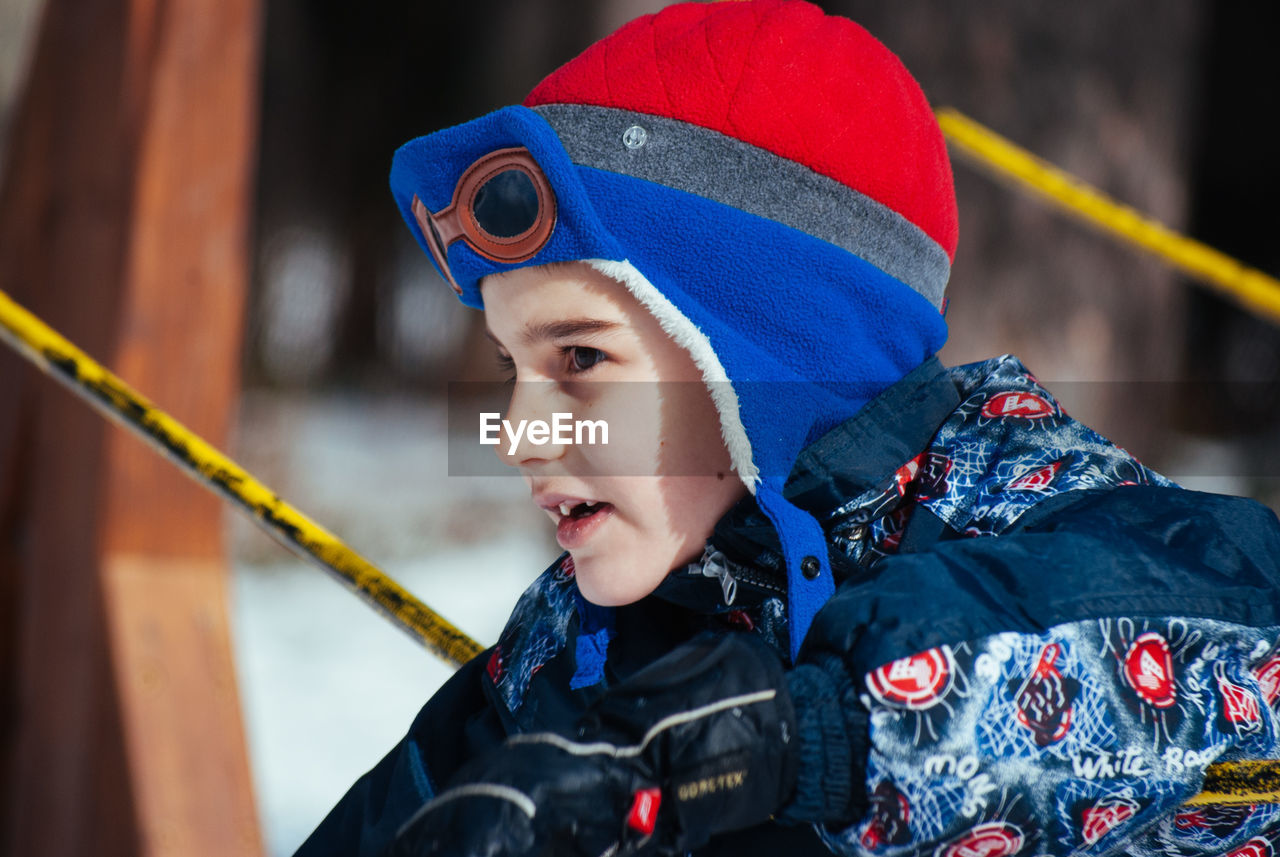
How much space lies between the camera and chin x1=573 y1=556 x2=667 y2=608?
64cm

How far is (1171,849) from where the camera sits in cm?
57

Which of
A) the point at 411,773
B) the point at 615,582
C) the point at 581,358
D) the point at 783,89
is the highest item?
the point at 783,89

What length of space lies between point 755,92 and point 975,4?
1.19m

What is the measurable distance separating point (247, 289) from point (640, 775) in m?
1.80

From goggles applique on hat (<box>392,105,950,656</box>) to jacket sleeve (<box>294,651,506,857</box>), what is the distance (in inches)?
9.8

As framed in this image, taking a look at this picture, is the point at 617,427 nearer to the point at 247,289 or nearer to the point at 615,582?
the point at 615,582

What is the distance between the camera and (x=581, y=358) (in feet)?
2.15

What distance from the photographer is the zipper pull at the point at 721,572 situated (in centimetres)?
63

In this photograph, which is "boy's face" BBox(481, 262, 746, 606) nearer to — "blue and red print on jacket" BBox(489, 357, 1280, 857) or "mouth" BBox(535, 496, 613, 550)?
"mouth" BBox(535, 496, 613, 550)

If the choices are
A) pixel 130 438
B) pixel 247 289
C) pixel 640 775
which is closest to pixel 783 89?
pixel 640 775

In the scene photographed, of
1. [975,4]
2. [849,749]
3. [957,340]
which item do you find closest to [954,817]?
[849,749]

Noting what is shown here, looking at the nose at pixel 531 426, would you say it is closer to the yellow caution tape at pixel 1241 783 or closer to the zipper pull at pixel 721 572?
the zipper pull at pixel 721 572
